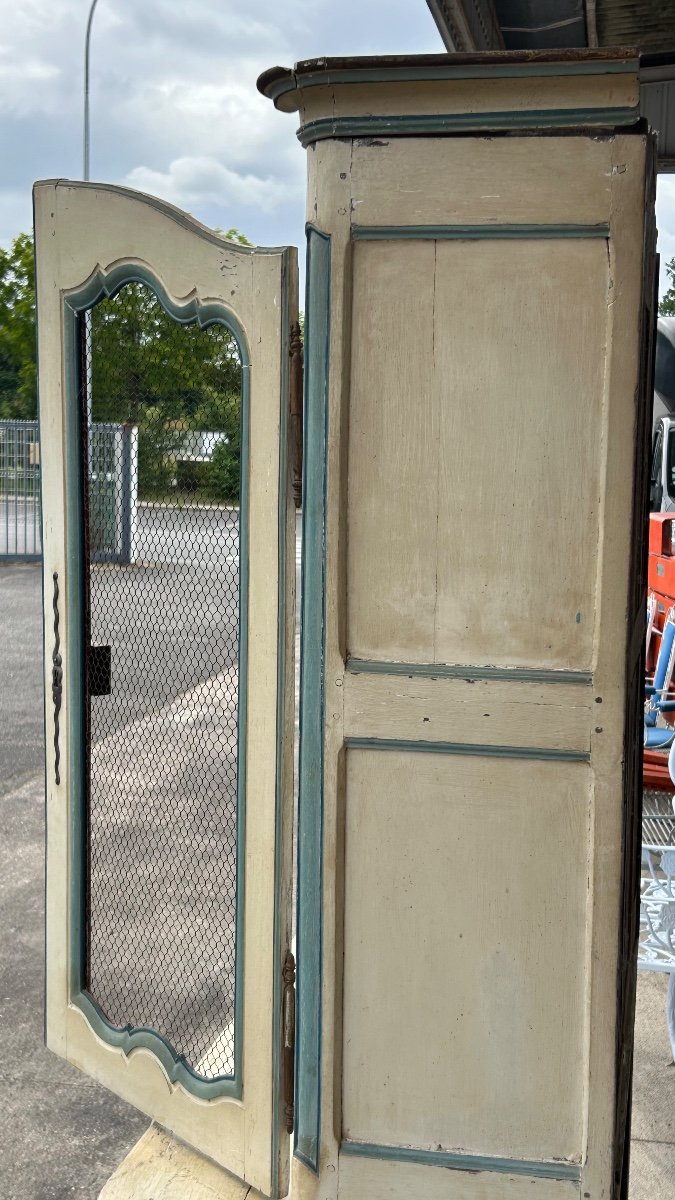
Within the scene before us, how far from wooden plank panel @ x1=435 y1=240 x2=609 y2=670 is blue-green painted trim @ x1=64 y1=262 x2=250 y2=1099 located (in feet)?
1.35

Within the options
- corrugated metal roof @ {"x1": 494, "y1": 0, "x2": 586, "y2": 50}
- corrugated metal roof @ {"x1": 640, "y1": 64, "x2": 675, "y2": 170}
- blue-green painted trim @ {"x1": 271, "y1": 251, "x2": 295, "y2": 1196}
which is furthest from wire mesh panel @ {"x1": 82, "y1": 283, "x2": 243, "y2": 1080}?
corrugated metal roof @ {"x1": 640, "y1": 64, "x2": 675, "y2": 170}

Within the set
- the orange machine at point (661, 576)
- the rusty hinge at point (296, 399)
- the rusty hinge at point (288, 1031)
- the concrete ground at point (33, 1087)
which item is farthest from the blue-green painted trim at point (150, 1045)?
the orange machine at point (661, 576)

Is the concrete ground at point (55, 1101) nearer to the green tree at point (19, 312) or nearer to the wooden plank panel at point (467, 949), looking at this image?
the wooden plank panel at point (467, 949)

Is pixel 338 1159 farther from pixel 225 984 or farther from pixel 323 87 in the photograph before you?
pixel 323 87

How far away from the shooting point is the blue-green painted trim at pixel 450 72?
6.28ft

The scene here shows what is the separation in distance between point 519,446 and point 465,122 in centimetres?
57

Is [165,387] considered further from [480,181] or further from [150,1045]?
[150,1045]

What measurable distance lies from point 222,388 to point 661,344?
28.5 feet

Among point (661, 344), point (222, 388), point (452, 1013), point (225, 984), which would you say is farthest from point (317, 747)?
point (661, 344)

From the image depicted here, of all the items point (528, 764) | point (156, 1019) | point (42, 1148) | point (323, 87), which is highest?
point (323, 87)

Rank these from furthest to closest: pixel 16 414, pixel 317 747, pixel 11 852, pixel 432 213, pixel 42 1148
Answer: pixel 16 414
pixel 11 852
pixel 42 1148
pixel 317 747
pixel 432 213

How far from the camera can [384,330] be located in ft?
6.68

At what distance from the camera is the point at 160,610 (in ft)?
8.00

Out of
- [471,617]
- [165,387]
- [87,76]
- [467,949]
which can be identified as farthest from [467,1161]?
[87,76]
